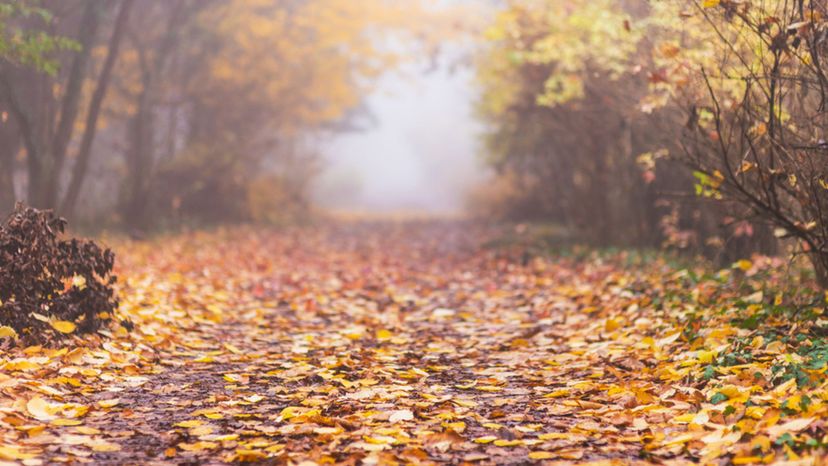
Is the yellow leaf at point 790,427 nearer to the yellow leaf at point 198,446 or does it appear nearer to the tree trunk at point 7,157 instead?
the yellow leaf at point 198,446

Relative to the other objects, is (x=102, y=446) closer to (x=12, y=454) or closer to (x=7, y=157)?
(x=12, y=454)

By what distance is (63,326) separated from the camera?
17.3 feet

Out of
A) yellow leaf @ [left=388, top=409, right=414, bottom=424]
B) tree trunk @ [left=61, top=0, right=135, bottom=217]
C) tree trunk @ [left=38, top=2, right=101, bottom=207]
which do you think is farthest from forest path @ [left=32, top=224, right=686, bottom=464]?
tree trunk @ [left=61, top=0, right=135, bottom=217]

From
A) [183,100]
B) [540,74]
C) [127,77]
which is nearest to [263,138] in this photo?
[183,100]

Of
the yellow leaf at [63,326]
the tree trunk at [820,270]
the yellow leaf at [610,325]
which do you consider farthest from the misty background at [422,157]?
the yellow leaf at [63,326]

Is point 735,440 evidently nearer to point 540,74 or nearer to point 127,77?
point 540,74

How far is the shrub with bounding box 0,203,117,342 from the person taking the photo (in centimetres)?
519

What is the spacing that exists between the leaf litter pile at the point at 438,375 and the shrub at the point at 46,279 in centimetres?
19

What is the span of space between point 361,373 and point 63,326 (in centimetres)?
204

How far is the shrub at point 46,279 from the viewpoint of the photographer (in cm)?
519

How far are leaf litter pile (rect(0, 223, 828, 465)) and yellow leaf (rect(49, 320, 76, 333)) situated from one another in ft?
0.40

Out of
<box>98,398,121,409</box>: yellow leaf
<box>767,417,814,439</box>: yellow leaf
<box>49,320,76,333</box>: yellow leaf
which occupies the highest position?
<box>49,320,76,333</box>: yellow leaf

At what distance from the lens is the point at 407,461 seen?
3514mm

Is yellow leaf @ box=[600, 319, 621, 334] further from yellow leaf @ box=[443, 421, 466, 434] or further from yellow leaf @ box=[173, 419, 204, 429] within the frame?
yellow leaf @ box=[173, 419, 204, 429]
